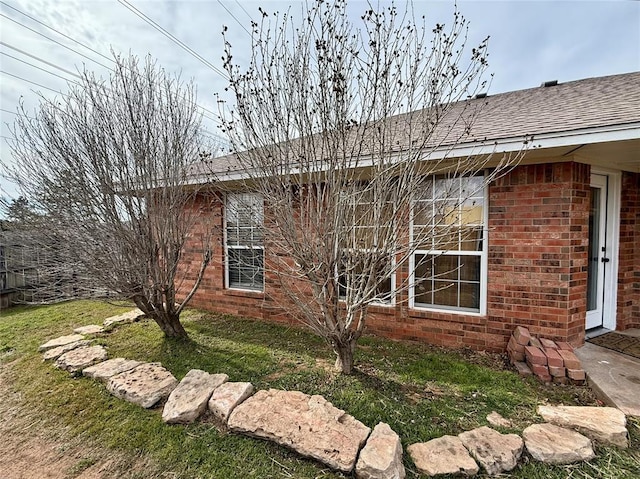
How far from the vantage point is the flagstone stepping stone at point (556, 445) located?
2373 mm

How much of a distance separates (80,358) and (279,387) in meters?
3.17

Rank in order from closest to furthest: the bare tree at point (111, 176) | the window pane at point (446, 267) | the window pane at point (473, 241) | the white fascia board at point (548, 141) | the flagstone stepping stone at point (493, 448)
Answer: the flagstone stepping stone at point (493, 448), the white fascia board at point (548, 141), the bare tree at point (111, 176), the window pane at point (473, 241), the window pane at point (446, 267)

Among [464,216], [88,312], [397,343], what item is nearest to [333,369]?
[397,343]

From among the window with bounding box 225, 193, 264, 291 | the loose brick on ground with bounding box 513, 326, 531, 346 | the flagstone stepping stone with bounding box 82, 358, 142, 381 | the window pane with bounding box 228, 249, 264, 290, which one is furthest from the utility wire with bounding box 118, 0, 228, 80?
the loose brick on ground with bounding box 513, 326, 531, 346

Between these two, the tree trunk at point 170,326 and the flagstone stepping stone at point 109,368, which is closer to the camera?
the flagstone stepping stone at point 109,368

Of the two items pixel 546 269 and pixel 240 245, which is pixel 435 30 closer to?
pixel 546 269

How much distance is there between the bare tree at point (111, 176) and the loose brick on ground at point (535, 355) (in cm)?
515

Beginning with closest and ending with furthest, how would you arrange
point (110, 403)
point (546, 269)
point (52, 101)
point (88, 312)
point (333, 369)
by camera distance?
point (110, 403)
point (333, 369)
point (546, 269)
point (52, 101)
point (88, 312)

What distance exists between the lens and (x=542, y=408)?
2.98 m

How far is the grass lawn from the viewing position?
2.50 metres

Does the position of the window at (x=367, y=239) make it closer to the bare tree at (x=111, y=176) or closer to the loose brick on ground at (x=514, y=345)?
the loose brick on ground at (x=514, y=345)

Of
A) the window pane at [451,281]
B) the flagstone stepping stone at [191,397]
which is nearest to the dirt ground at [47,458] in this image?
the flagstone stepping stone at [191,397]

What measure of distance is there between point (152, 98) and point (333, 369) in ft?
15.7

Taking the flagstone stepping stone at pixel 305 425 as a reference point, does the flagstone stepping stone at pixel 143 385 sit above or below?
below
